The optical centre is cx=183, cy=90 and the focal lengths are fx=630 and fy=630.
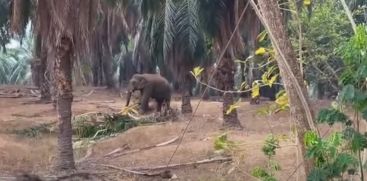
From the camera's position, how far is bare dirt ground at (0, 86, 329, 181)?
1156cm

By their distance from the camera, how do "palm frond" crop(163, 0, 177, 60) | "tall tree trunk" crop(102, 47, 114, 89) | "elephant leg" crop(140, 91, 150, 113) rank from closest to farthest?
"palm frond" crop(163, 0, 177, 60) < "elephant leg" crop(140, 91, 150, 113) < "tall tree trunk" crop(102, 47, 114, 89)

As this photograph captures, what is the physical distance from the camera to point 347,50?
17.8 ft

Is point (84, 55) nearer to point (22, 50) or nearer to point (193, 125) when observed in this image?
point (193, 125)

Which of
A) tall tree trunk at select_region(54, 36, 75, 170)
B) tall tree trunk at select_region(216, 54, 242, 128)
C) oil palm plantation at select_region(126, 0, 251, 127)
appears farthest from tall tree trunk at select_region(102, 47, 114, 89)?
tall tree trunk at select_region(54, 36, 75, 170)

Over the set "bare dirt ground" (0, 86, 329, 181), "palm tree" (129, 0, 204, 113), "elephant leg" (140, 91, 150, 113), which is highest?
"palm tree" (129, 0, 204, 113)

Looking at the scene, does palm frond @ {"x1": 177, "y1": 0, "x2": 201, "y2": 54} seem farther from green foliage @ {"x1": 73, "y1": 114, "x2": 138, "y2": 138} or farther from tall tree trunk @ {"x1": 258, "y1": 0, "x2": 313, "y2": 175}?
tall tree trunk @ {"x1": 258, "y1": 0, "x2": 313, "y2": 175}

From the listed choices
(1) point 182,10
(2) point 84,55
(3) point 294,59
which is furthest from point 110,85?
(3) point 294,59

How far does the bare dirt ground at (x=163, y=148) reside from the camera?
37.9 ft

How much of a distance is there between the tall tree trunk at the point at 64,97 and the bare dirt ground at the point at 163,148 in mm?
488

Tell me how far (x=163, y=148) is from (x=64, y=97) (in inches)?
119

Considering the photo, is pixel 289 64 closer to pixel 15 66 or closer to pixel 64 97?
pixel 64 97

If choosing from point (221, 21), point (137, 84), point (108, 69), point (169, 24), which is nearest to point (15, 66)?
point (108, 69)

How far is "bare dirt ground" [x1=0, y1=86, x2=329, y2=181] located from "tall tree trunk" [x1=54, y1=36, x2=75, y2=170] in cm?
49

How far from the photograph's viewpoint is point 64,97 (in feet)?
38.4
